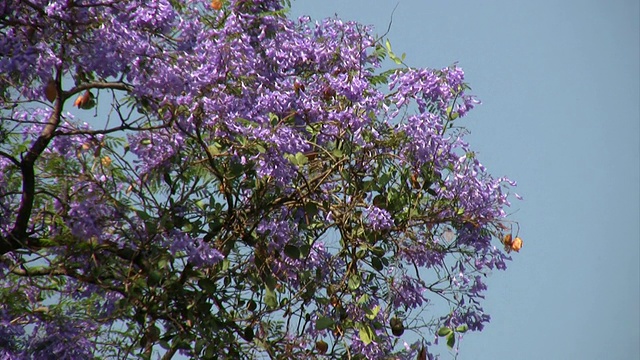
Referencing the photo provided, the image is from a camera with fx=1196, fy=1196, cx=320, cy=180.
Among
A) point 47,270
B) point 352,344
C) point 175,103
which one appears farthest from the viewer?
point 352,344

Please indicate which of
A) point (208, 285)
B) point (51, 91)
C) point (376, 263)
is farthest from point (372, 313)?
point (51, 91)

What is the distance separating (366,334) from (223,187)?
837mm

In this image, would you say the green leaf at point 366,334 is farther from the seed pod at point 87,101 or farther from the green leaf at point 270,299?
the seed pod at point 87,101

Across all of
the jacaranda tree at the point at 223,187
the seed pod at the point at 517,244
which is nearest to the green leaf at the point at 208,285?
the jacaranda tree at the point at 223,187

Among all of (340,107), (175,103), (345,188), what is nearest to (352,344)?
(345,188)

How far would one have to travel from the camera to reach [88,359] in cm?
471

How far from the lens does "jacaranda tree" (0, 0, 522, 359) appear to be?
4352 millimetres

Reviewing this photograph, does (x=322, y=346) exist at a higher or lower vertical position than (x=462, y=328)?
lower

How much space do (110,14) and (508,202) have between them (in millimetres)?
1917

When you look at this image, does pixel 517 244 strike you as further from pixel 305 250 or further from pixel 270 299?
pixel 270 299

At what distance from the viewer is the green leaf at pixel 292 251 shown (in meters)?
4.77

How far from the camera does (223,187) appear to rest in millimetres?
4758

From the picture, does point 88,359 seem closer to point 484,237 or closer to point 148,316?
point 148,316

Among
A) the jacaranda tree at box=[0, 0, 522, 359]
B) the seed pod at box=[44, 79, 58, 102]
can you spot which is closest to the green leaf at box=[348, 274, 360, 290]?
the jacaranda tree at box=[0, 0, 522, 359]
